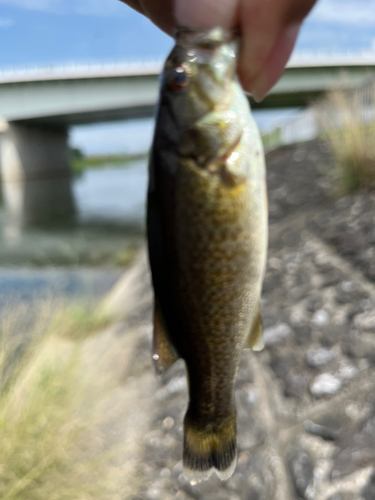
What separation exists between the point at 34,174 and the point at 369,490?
34.3m

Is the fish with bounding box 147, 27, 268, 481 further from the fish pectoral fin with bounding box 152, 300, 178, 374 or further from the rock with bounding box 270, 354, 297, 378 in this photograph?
the rock with bounding box 270, 354, 297, 378

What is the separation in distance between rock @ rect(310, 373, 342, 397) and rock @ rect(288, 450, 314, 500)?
541 mm

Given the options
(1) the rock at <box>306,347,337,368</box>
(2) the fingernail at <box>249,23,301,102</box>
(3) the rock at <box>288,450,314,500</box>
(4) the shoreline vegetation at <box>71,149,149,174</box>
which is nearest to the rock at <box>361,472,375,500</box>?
(3) the rock at <box>288,450,314,500</box>

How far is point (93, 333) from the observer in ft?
19.9

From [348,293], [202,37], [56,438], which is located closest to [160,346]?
[202,37]

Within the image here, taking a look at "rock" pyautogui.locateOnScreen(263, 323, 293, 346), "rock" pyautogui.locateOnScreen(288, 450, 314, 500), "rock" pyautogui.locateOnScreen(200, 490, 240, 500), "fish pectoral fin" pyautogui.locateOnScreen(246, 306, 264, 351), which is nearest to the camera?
"fish pectoral fin" pyautogui.locateOnScreen(246, 306, 264, 351)

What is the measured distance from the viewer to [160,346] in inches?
53.2

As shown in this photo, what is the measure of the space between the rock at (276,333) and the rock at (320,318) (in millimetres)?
266

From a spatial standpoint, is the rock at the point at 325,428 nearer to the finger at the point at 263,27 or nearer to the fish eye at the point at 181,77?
the finger at the point at 263,27

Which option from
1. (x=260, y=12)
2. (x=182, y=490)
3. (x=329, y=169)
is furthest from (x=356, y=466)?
(x=329, y=169)

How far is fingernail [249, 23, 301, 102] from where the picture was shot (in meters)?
1.39

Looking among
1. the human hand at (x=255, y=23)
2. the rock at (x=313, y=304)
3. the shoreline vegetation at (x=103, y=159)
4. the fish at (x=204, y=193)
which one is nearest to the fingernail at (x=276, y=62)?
the human hand at (x=255, y=23)

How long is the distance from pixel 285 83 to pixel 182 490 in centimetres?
2156

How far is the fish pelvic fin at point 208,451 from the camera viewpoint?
1.43 m
